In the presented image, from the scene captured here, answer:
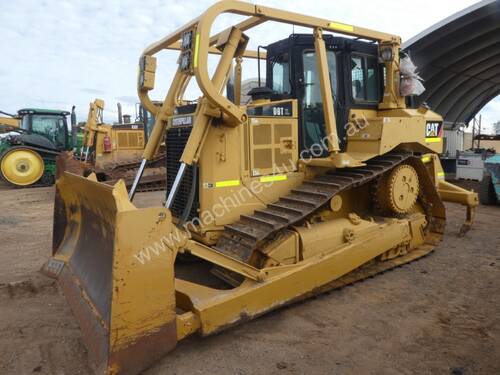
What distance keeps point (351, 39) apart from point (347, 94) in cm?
70

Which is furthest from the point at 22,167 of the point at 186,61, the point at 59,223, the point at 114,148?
the point at 186,61

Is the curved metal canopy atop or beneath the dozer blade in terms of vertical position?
atop

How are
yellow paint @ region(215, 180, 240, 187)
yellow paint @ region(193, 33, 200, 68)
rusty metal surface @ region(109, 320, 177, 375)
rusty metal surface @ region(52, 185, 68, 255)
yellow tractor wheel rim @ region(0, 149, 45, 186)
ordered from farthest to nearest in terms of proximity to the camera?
yellow tractor wheel rim @ region(0, 149, 45, 186)
rusty metal surface @ region(52, 185, 68, 255)
yellow paint @ region(215, 180, 240, 187)
yellow paint @ region(193, 33, 200, 68)
rusty metal surface @ region(109, 320, 177, 375)

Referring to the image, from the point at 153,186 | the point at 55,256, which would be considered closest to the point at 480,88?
the point at 153,186

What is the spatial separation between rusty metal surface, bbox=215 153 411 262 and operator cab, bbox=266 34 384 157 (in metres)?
0.50

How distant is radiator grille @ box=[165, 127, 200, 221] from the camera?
14.3 feet

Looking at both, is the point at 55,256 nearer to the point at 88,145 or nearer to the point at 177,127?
the point at 177,127

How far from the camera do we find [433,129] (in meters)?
5.70

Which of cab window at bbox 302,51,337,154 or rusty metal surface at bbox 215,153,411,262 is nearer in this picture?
rusty metal surface at bbox 215,153,411,262

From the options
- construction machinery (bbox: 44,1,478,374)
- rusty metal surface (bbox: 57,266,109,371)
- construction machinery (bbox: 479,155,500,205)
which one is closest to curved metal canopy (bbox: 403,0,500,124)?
construction machinery (bbox: 479,155,500,205)

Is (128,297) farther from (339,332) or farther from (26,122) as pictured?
(26,122)

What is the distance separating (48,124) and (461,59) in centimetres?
1569

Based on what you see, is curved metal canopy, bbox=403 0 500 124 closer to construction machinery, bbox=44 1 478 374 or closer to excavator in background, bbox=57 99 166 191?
construction machinery, bbox=44 1 478 374

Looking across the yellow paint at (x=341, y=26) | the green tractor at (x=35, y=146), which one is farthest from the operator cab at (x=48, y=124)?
the yellow paint at (x=341, y=26)
